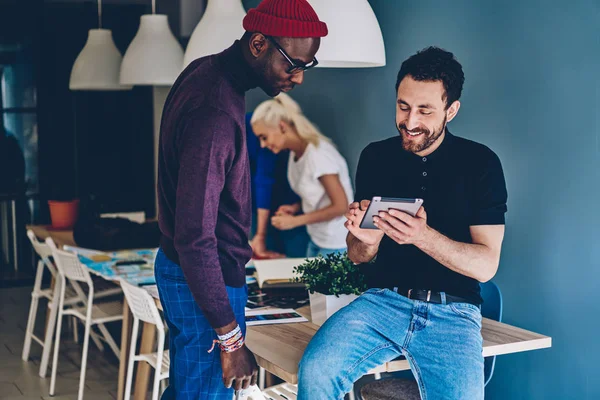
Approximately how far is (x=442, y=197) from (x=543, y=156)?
3.00 ft

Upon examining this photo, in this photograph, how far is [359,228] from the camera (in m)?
2.38

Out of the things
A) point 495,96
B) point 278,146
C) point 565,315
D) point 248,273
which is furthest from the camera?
point 278,146

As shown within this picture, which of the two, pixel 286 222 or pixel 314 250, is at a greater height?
pixel 286 222

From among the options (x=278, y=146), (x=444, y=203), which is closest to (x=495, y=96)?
(x=444, y=203)

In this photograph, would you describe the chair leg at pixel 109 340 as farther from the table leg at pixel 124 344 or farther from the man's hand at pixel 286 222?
the man's hand at pixel 286 222

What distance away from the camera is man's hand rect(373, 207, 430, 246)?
7.13 ft

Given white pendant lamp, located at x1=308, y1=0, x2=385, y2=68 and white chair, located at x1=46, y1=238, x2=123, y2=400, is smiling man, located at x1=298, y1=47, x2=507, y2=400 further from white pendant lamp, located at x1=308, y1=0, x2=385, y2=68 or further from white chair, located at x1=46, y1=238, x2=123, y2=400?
white chair, located at x1=46, y1=238, x2=123, y2=400

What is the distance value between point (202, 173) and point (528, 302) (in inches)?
75.8

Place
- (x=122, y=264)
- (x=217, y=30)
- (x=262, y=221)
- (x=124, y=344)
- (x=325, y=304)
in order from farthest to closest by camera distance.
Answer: (x=262, y=221) → (x=122, y=264) → (x=124, y=344) → (x=217, y=30) → (x=325, y=304)

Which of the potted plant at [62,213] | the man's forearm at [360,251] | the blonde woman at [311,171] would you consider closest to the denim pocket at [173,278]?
the man's forearm at [360,251]

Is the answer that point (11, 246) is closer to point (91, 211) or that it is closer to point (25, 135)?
point (25, 135)

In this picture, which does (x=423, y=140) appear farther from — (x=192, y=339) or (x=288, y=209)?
(x=288, y=209)

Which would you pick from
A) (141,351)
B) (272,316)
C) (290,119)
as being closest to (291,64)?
(272,316)

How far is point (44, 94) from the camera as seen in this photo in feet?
23.7
